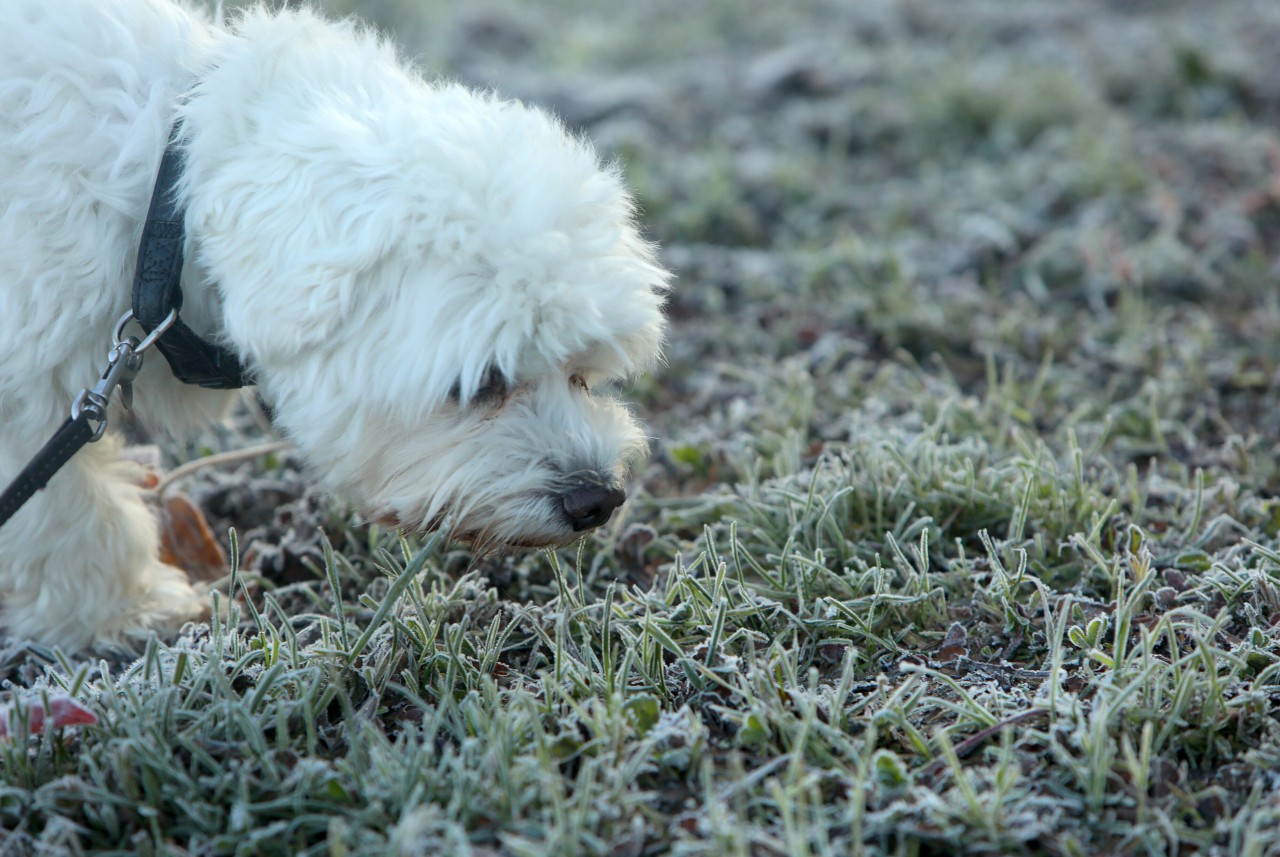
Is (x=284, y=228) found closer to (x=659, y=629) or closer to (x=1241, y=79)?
(x=659, y=629)

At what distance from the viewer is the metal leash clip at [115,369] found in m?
2.29

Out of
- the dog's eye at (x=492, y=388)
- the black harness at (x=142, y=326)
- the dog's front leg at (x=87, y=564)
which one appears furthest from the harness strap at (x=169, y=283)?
the dog's eye at (x=492, y=388)

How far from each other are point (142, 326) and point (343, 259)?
514mm

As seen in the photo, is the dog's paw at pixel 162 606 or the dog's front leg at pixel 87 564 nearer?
the dog's front leg at pixel 87 564

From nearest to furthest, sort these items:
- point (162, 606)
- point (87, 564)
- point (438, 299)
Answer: point (438, 299) < point (87, 564) < point (162, 606)

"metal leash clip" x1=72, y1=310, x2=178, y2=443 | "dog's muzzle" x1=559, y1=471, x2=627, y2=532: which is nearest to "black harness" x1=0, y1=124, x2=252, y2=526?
"metal leash clip" x1=72, y1=310, x2=178, y2=443

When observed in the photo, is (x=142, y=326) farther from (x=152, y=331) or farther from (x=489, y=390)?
(x=489, y=390)

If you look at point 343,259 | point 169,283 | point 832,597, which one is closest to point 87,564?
point 169,283

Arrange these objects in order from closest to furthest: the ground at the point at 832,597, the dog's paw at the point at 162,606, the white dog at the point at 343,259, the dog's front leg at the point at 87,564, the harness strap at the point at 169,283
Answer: the ground at the point at 832,597, the white dog at the point at 343,259, the harness strap at the point at 169,283, the dog's front leg at the point at 87,564, the dog's paw at the point at 162,606

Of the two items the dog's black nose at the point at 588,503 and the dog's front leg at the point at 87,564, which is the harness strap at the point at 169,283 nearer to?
the dog's front leg at the point at 87,564

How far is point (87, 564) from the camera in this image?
9.12ft

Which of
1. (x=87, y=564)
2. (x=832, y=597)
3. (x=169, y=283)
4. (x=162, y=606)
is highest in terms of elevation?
(x=169, y=283)

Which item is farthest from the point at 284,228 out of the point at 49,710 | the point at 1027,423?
the point at 1027,423

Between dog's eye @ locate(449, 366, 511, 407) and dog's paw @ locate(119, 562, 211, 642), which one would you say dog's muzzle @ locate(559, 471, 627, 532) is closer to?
dog's eye @ locate(449, 366, 511, 407)
